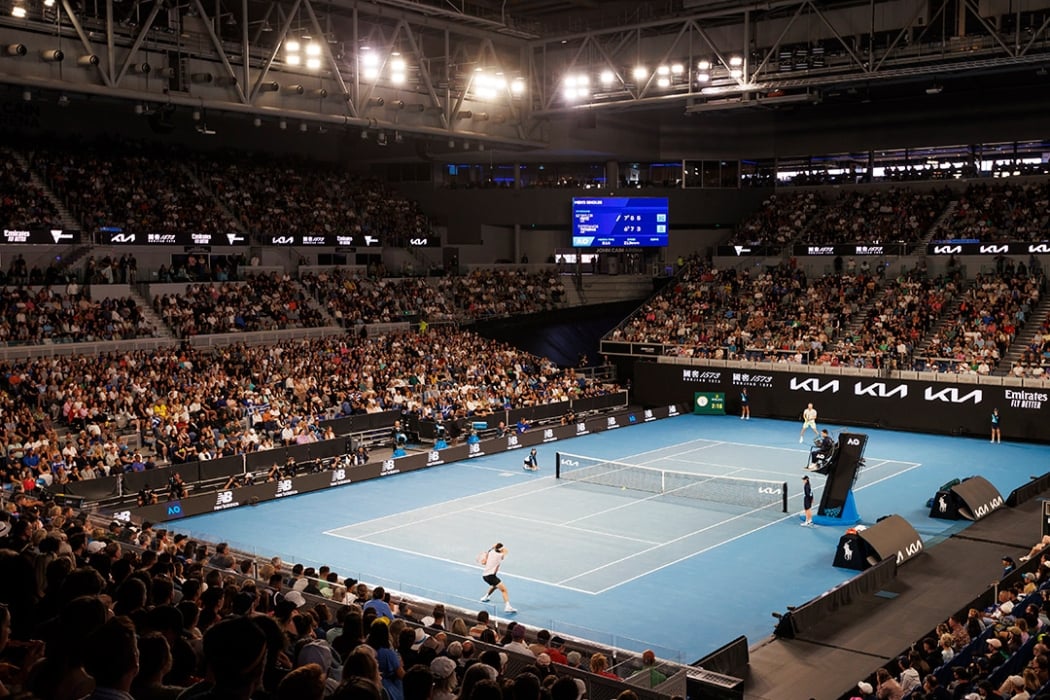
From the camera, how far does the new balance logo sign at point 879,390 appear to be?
4397 centimetres

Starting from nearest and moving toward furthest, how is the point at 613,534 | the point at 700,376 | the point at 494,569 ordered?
the point at 494,569
the point at 613,534
the point at 700,376

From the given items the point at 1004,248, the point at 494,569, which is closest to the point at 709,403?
the point at 1004,248

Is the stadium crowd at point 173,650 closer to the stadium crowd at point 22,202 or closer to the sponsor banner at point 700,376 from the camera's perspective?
the stadium crowd at point 22,202

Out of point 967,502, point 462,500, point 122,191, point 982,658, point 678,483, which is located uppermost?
point 122,191

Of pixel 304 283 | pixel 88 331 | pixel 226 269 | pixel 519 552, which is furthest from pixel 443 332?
pixel 519 552

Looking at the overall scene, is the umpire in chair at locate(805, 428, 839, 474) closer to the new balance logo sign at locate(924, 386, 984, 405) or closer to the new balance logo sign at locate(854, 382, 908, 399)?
the new balance logo sign at locate(924, 386, 984, 405)

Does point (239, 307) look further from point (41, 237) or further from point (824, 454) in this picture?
point (824, 454)

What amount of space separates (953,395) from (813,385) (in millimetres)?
5915

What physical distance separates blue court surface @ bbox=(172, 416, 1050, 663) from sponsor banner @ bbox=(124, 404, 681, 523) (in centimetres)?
41

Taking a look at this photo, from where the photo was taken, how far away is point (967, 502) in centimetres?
2812

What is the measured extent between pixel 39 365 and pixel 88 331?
178 inches

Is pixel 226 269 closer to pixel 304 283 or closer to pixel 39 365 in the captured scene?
pixel 304 283

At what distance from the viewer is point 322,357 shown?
4212 centimetres

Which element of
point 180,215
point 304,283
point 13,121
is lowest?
point 304,283
